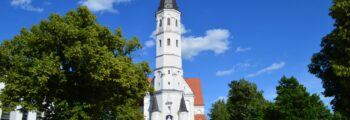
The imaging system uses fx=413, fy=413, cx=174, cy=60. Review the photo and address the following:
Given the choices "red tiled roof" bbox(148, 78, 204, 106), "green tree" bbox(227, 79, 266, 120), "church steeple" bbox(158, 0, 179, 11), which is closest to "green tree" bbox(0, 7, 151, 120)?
"green tree" bbox(227, 79, 266, 120)

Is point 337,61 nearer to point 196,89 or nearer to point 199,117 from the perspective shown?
point 199,117

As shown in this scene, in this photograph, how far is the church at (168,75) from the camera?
69.9 meters

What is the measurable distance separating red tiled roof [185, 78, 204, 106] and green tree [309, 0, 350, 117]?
62.3m

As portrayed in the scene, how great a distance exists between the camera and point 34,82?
80.0 feet

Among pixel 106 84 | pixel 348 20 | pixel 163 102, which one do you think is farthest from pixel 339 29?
pixel 163 102

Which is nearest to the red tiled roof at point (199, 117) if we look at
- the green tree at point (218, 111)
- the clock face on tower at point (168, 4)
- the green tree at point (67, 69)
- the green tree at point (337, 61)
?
the green tree at point (218, 111)

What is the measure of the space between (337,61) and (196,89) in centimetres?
7235

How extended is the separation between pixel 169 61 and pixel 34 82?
4777 centimetres

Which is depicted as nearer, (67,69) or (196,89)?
(67,69)

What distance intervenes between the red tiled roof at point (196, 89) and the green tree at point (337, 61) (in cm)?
6231

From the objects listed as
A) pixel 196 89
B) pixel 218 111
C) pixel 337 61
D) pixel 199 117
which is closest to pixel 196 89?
pixel 196 89

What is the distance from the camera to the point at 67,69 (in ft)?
86.7

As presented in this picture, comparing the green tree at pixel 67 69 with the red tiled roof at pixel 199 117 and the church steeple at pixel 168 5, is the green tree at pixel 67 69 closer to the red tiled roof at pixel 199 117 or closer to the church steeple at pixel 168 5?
the church steeple at pixel 168 5

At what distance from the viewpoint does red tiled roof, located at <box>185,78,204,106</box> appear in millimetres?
89425
